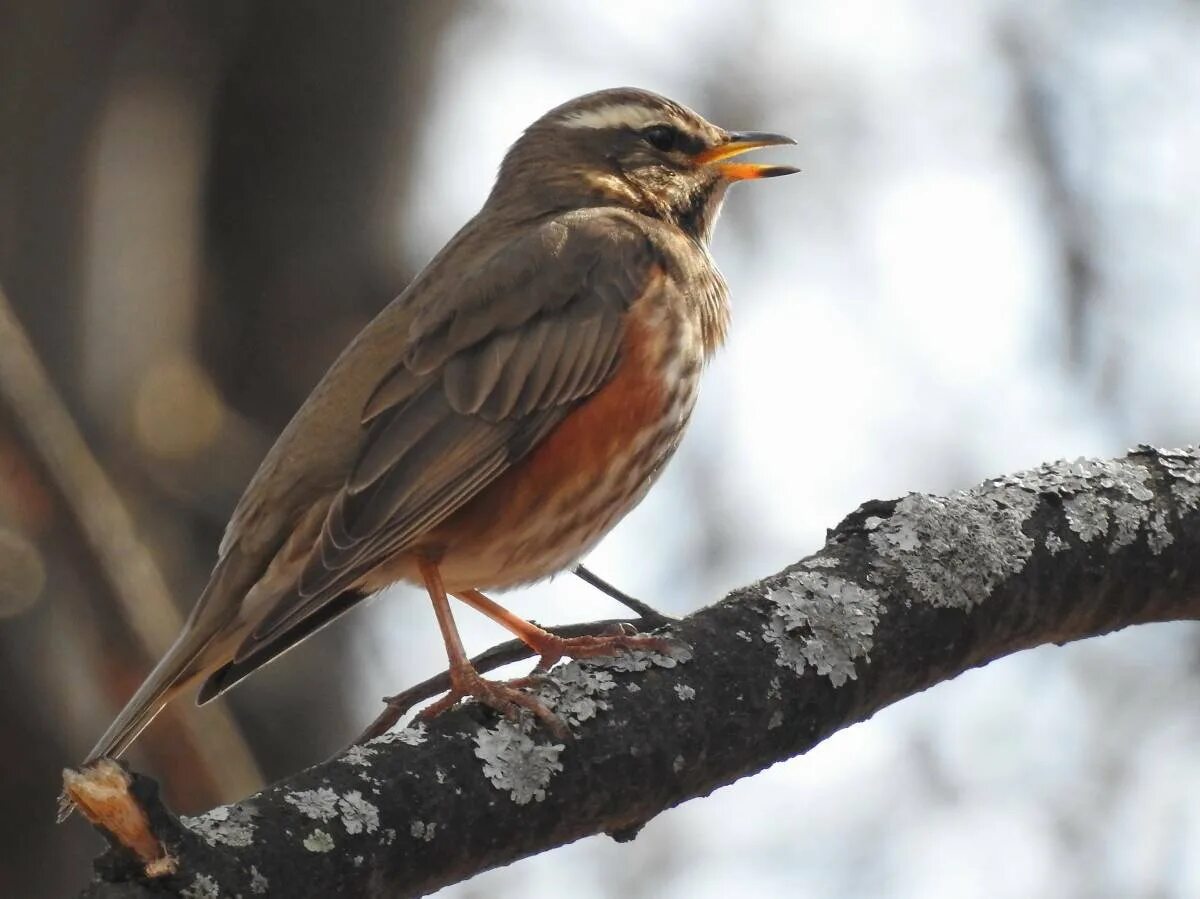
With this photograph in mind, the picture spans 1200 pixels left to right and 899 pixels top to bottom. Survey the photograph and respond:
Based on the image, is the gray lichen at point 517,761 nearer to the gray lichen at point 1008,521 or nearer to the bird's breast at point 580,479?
the gray lichen at point 1008,521

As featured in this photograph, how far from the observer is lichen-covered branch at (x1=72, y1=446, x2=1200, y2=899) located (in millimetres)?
2748

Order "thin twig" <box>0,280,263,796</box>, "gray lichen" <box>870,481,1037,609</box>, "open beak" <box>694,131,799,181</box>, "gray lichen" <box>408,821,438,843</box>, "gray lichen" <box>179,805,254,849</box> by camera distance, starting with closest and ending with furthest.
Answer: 1. "gray lichen" <box>179,805,254,849</box>
2. "gray lichen" <box>408,821,438,843</box>
3. "gray lichen" <box>870,481,1037,609</box>
4. "thin twig" <box>0,280,263,796</box>
5. "open beak" <box>694,131,799,181</box>

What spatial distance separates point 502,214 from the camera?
557 centimetres

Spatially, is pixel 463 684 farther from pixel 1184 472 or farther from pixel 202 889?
pixel 1184 472

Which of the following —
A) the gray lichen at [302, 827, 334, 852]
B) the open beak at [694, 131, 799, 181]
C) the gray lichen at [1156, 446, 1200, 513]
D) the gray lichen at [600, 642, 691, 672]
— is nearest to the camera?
the gray lichen at [302, 827, 334, 852]

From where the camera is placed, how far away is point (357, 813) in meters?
2.82

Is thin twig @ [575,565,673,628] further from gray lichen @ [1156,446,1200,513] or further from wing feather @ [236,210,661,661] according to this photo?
gray lichen @ [1156,446,1200,513]

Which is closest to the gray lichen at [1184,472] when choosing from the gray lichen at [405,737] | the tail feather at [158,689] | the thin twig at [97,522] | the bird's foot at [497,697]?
the bird's foot at [497,697]

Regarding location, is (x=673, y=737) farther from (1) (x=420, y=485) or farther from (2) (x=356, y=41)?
(2) (x=356, y=41)

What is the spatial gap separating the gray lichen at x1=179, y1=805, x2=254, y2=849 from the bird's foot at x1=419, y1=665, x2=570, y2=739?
68 centimetres

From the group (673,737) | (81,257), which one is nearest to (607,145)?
(81,257)

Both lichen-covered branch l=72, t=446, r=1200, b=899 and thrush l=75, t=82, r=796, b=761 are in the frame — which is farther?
thrush l=75, t=82, r=796, b=761

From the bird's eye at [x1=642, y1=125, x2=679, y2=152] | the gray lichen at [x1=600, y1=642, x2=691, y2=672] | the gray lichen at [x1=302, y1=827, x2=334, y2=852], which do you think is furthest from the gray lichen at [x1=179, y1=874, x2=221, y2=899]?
the bird's eye at [x1=642, y1=125, x2=679, y2=152]

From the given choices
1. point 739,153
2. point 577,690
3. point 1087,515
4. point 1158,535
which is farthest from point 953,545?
point 739,153
